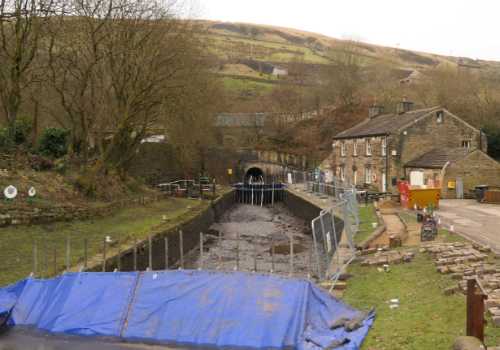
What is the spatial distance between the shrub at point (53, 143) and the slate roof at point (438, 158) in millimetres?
23970

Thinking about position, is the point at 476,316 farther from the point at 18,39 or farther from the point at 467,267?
the point at 18,39

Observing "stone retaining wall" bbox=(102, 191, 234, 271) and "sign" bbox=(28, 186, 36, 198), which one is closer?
"stone retaining wall" bbox=(102, 191, 234, 271)

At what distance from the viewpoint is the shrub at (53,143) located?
3347 cm

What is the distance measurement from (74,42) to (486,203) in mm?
25081

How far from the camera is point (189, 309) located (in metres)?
11.9

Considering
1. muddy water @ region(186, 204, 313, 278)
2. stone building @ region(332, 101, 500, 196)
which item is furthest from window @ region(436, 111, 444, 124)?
muddy water @ region(186, 204, 313, 278)

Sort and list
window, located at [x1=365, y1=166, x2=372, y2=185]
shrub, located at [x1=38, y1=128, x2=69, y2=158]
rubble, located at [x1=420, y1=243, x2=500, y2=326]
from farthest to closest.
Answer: window, located at [x1=365, y1=166, x2=372, y2=185] < shrub, located at [x1=38, y1=128, x2=69, y2=158] < rubble, located at [x1=420, y1=243, x2=500, y2=326]

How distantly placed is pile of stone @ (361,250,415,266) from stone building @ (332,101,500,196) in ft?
64.2

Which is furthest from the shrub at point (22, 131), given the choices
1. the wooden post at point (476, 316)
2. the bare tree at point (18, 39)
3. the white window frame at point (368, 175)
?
the wooden post at point (476, 316)

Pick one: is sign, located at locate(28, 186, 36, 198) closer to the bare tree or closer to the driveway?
the bare tree

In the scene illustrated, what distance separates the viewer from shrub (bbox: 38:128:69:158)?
110ft

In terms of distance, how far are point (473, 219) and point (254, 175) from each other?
153 ft

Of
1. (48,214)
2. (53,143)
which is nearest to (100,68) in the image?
(53,143)

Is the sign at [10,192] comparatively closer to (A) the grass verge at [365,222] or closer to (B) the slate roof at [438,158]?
(A) the grass verge at [365,222]
